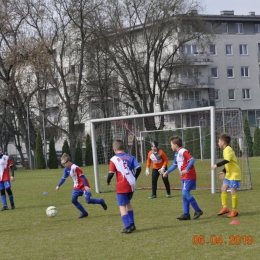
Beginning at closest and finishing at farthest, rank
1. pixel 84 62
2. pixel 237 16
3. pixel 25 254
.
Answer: pixel 25 254 → pixel 84 62 → pixel 237 16

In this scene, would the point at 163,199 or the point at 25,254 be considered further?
the point at 163,199

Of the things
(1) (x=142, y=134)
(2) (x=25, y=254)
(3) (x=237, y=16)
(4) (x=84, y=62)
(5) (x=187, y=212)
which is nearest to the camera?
(2) (x=25, y=254)

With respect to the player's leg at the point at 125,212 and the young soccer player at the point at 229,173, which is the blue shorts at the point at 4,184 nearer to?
the player's leg at the point at 125,212

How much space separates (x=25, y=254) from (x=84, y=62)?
43247 millimetres

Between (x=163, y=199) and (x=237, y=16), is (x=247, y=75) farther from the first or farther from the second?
(x=163, y=199)

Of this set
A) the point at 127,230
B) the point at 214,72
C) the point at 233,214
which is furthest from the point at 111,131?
the point at 214,72

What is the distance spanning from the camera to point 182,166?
39.0 feet

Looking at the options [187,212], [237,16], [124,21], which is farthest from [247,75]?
[187,212]

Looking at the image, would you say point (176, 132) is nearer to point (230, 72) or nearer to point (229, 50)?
point (230, 72)

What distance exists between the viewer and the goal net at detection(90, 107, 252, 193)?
18578 millimetres

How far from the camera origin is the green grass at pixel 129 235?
8.45m
